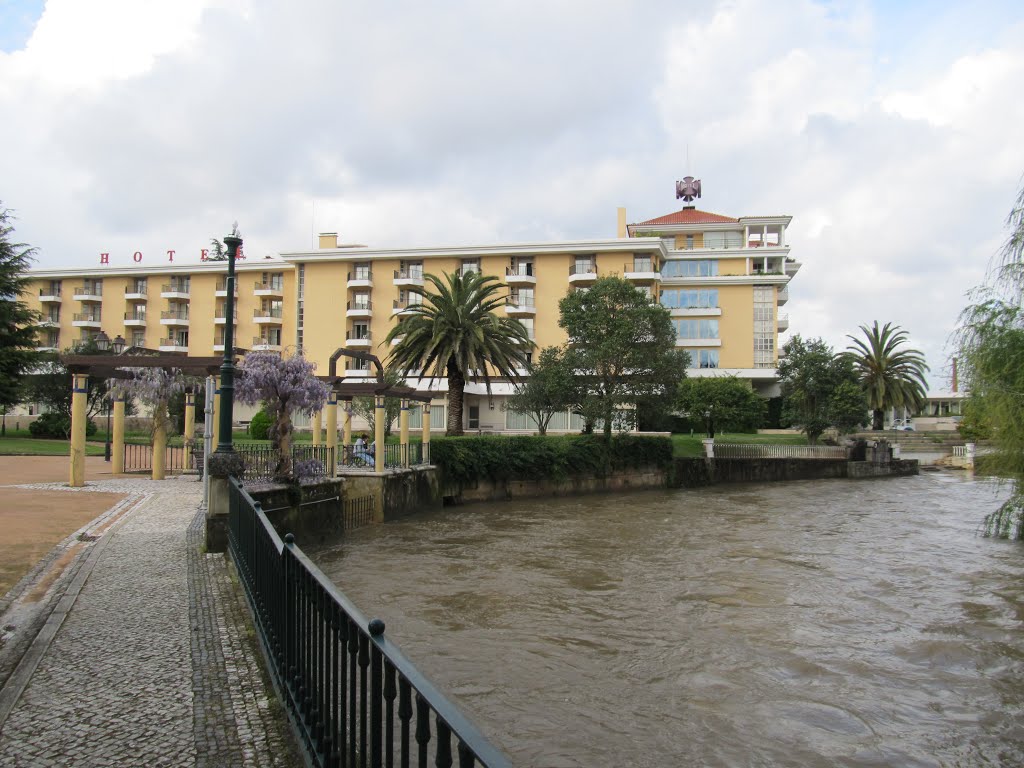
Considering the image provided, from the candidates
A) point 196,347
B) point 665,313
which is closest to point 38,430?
point 196,347

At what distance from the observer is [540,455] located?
96.3 ft

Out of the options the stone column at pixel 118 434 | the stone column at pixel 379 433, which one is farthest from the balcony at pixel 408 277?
the stone column at pixel 379 433

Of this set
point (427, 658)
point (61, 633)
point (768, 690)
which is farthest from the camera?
point (427, 658)

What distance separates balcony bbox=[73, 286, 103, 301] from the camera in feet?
207

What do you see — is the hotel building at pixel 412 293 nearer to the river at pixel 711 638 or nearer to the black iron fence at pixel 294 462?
the black iron fence at pixel 294 462

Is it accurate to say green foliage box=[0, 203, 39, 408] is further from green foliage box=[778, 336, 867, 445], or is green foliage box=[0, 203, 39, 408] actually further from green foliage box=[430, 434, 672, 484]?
green foliage box=[778, 336, 867, 445]

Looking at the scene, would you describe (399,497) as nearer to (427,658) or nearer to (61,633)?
(427,658)

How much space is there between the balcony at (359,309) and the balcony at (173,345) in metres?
16.3

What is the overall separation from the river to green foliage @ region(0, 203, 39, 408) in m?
24.9

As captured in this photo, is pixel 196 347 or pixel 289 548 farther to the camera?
pixel 196 347

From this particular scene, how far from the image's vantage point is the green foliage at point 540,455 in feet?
85.0

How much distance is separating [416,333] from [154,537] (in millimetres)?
21919

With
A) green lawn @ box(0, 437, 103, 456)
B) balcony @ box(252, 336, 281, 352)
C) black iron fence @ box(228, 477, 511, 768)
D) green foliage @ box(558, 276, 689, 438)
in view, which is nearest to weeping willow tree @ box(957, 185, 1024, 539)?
black iron fence @ box(228, 477, 511, 768)

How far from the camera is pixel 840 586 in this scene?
13.1 metres
